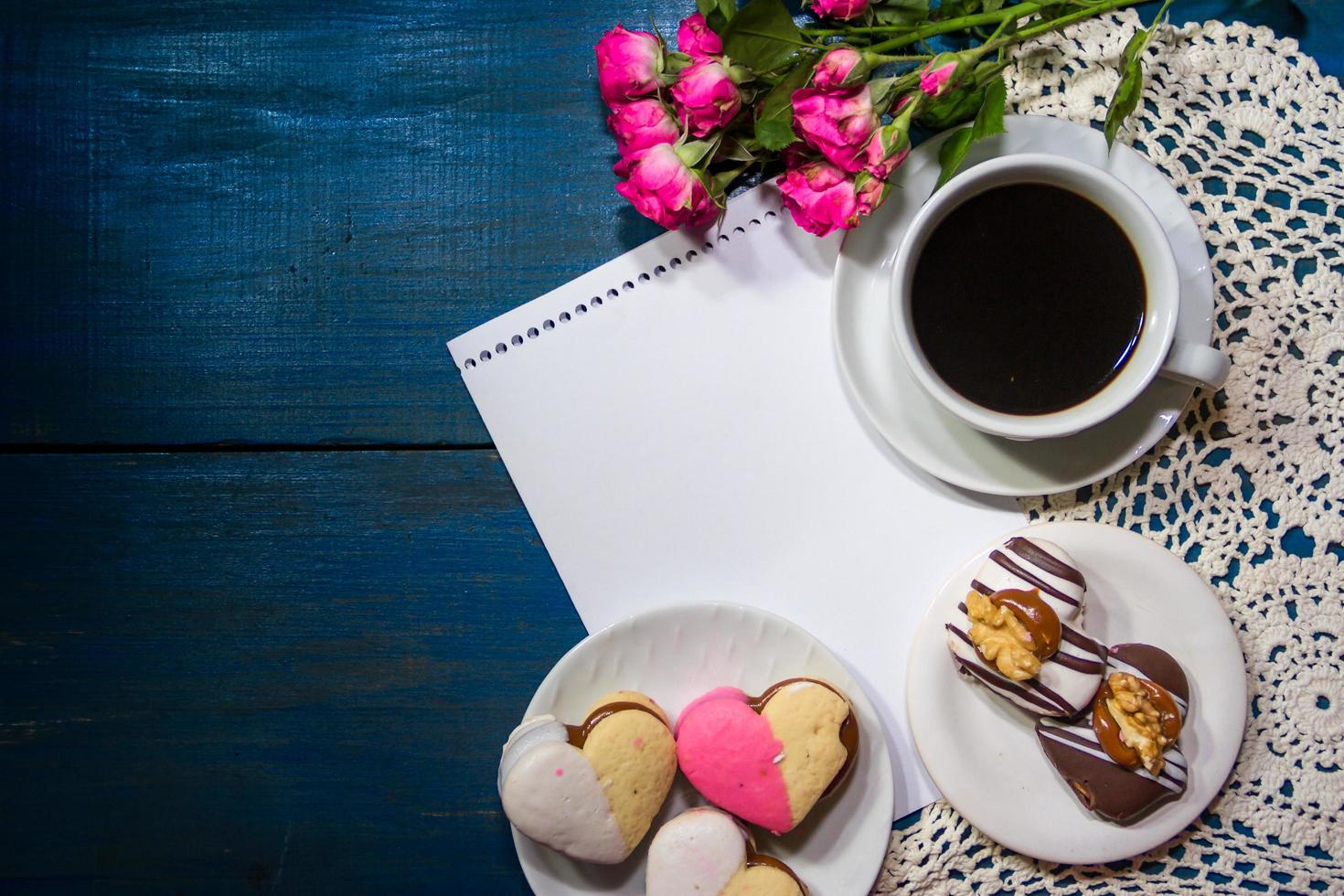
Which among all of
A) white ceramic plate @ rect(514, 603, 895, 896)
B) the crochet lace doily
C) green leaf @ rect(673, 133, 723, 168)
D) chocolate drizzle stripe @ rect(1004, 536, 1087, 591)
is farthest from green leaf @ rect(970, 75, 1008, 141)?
white ceramic plate @ rect(514, 603, 895, 896)

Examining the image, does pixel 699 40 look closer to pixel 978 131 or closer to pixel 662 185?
pixel 662 185

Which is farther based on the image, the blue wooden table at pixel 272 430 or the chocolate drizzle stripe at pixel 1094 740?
the blue wooden table at pixel 272 430

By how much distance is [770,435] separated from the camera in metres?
0.87

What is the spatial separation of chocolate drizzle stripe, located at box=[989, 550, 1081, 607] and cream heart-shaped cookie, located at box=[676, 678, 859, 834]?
0.59 feet

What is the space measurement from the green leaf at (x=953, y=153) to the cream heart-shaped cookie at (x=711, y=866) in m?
0.58

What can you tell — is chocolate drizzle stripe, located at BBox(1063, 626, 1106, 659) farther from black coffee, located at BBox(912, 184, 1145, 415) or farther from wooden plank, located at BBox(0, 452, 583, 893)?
wooden plank, located at BBox(0, 452, 583, 893)

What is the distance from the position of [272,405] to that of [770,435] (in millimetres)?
488

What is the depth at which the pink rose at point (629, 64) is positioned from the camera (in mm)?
770

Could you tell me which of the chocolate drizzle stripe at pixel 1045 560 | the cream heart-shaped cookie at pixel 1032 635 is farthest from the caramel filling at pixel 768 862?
the chocolate drizzle stripe at pixel 1045 560

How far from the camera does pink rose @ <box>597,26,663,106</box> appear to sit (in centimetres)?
77

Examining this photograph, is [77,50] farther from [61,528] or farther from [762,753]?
[762,753]

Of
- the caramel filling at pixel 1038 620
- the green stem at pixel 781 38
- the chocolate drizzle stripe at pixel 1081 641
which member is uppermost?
the green stem at pixel 781 38

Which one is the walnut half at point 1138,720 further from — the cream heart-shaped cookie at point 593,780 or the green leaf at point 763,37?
the green leaf at point 763,37

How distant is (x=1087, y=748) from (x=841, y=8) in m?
0.67
